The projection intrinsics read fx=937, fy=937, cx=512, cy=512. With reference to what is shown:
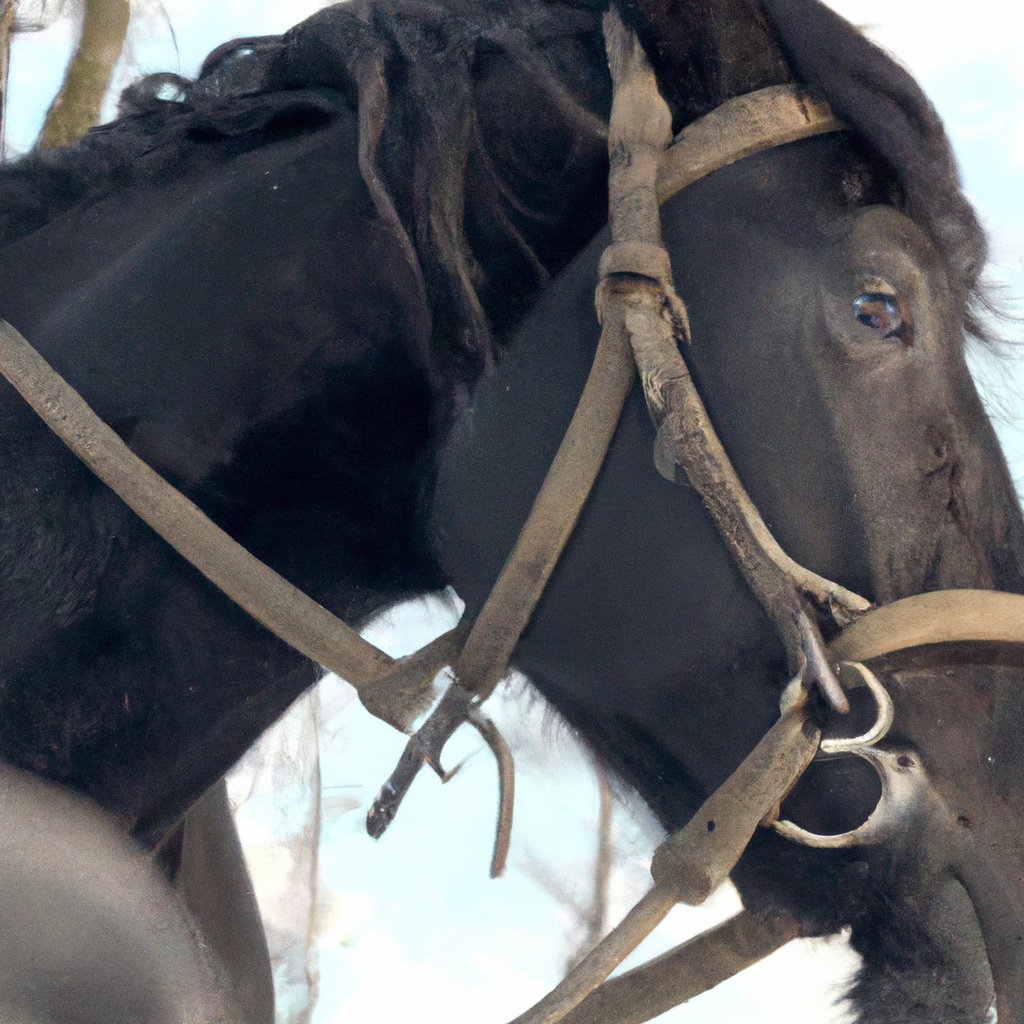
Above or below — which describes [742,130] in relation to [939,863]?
above

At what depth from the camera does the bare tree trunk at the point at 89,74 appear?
2115 mm

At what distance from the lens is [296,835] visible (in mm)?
2113

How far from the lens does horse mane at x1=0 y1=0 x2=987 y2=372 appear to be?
2.76 feet

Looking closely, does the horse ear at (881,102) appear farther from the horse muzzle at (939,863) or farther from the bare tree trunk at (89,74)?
the bare tree trunk at (89,74)

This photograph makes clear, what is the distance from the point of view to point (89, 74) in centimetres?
213

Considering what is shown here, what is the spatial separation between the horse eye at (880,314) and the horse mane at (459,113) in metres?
0.10

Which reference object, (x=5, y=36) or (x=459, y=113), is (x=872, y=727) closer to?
(x=459, y=113)

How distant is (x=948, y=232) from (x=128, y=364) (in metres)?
0.78

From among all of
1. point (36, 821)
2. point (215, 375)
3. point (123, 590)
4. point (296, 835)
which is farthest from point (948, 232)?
point (296, 835)

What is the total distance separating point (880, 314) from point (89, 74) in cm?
202

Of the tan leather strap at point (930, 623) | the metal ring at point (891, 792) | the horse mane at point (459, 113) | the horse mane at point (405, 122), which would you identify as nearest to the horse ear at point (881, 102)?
the horse mane at point (459, 113)

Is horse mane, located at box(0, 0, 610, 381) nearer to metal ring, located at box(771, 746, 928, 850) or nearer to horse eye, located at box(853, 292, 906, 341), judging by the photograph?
horse eye, located at box(853, 292, 906, 341)

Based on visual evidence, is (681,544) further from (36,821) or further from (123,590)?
(36,821)

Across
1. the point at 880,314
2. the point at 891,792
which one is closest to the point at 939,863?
the point at 891,792
